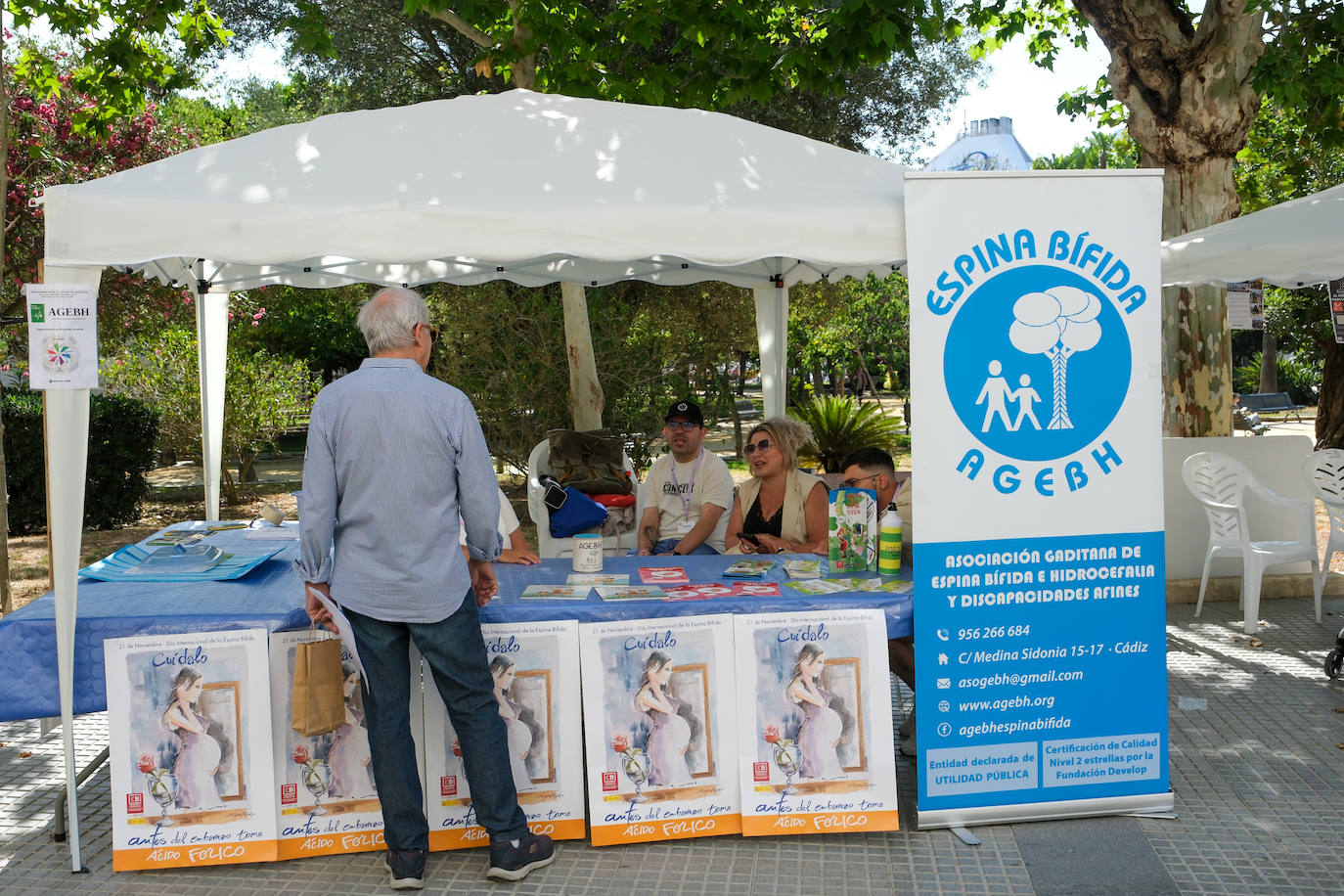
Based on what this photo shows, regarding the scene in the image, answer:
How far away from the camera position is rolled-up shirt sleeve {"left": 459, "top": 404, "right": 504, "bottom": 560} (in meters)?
3.14

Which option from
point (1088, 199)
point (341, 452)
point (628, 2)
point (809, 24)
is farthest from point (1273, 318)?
point (341, 452)

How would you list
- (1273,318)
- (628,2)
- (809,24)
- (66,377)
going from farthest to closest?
(1273,318)
(809,24)
(628,2)
(66,377)

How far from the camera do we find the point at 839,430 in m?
11.5

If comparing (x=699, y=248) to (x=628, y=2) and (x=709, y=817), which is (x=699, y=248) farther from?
(x=628, y=2)

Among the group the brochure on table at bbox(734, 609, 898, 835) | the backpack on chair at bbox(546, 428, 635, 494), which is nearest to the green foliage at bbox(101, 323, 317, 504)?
the backpack on chair at bbox(546, 428, 635, 494)

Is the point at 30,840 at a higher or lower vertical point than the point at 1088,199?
lower

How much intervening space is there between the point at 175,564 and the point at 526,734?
5.17 ft

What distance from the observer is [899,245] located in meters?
3.63

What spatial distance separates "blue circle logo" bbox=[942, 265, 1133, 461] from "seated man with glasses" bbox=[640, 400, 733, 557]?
2.05 m

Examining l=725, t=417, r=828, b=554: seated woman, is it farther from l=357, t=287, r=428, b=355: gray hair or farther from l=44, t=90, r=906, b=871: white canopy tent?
l=357, t=287, r=428, b=355: gray hair

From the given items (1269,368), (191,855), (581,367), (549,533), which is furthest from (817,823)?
(1269,368)

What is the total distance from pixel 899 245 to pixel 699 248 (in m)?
0.67

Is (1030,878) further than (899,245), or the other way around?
(899,245)

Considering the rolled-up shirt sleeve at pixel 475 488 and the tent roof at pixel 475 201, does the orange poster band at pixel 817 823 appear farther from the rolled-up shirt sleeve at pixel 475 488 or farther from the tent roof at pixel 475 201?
the tent roof at pixel 475 201
